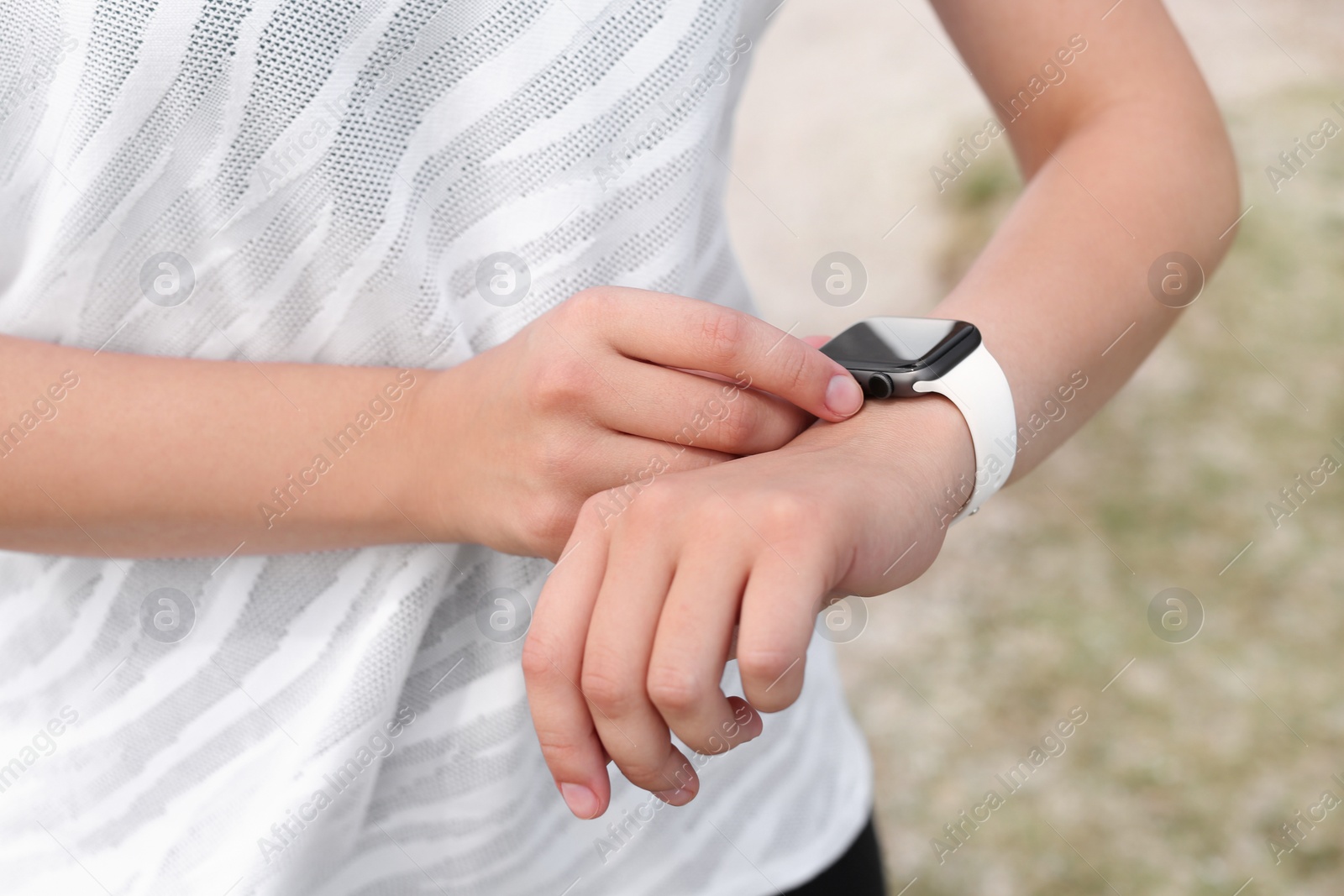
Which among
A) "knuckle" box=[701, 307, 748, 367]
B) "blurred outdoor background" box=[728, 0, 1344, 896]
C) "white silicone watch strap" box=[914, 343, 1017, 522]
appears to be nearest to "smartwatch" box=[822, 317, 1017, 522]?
"white silicone watch strap" box=[914, 343, 1017, 522]

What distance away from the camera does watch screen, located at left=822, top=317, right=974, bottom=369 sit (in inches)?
28.1

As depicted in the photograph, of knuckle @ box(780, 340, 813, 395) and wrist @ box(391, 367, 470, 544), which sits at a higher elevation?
wrist @ box(391, 367, 470, 544)

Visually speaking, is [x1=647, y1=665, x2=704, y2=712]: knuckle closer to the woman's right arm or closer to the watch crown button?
the woman's right arm

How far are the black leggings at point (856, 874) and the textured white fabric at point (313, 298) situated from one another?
0.69 feet

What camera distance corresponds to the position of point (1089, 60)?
86 cm

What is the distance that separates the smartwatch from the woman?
0.02m

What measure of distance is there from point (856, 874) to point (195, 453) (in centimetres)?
75

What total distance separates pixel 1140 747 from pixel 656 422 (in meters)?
1.99

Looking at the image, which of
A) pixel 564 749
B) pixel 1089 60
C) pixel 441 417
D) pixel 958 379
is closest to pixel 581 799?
pixel 564 749

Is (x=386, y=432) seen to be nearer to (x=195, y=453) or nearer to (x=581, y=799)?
(x=195, y=453)

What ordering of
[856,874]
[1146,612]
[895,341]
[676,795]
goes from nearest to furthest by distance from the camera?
[676,795] → [895,341] → [856,874] → [1146,612]

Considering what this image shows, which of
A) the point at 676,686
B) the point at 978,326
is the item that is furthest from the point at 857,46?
the point at 676,686

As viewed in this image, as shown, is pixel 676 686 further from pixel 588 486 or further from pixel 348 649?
pixel 348 649

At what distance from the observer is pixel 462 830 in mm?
829
